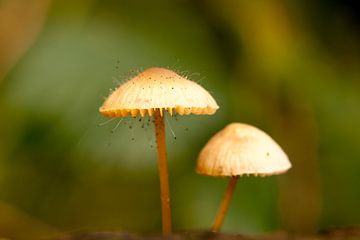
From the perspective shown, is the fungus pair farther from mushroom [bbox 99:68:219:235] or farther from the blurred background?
the blurred background

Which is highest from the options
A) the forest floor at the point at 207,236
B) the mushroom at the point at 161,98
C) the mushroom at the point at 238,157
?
the mushroom at the point at 161,98

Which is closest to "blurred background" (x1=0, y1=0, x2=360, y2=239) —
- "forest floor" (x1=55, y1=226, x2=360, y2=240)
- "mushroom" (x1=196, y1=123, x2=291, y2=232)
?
"mushroom" (x1=196, y1=123, x2=291, y2=232)

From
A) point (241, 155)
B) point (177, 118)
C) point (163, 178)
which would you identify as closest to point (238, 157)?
point (241, 155)

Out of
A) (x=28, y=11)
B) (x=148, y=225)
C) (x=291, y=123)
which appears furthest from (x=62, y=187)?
(x=291, y=123)

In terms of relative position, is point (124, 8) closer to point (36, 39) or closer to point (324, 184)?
point (36, 39)

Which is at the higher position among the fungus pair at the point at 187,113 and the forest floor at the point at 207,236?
the fungus pair at the point at 187,113

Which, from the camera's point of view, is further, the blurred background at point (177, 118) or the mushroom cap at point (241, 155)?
the blurred background at point (177, 118)

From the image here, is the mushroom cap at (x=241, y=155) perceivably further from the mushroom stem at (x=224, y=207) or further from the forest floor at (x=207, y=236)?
the forest floor at (x=207, y=236)

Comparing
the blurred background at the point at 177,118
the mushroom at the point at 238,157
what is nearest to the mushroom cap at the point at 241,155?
the mushroom at the point at 238,157
